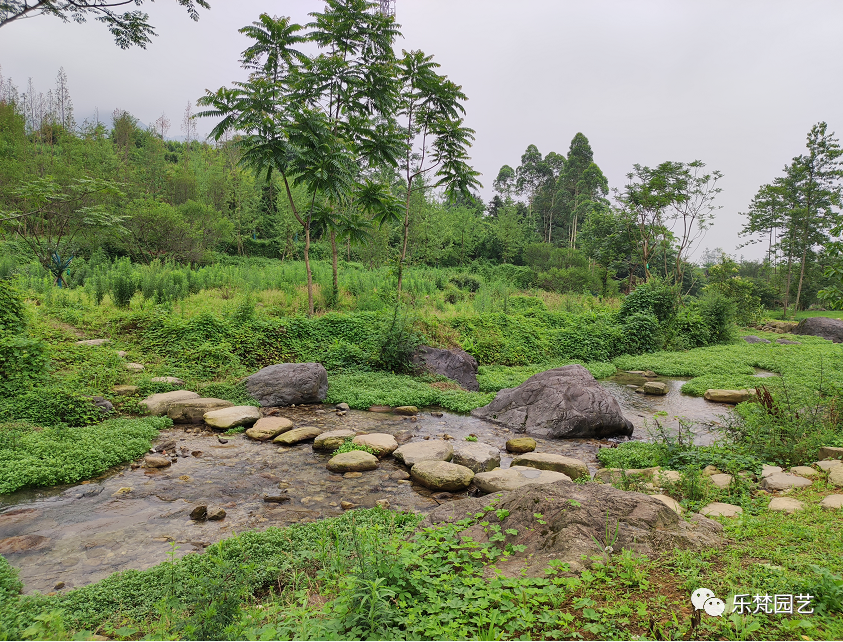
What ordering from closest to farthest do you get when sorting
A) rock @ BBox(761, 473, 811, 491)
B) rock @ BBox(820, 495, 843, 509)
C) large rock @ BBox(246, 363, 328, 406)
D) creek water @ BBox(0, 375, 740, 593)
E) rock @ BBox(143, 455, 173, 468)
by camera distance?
creek water @ BBox(0, 375, 740, 593), rock @ BBox(820, 495, 843, 509), rock @ BBox(761, 473, 811, 491), rock @ BBox(143, 455, 173, 468), large rock @ BBox(246, 363, 328, 406)

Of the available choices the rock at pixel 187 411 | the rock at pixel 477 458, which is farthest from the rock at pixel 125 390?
the rock at pixel 477 458

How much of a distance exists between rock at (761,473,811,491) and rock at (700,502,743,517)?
2.79ft

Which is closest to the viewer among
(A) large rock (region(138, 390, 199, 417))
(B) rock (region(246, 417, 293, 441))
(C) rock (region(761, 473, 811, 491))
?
(C) rock (region(761, 473, 811, 491))

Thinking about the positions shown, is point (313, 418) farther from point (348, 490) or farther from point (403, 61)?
point (403, 61)

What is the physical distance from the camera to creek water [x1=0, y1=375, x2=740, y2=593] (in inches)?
121

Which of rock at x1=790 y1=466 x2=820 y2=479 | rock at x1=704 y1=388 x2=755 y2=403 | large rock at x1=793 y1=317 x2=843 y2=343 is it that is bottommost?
rock at x1=704 y1=388 x2=755 y2=403

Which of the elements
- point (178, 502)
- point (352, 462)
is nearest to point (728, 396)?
point (352, 462)

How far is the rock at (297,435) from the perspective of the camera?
18.3ft

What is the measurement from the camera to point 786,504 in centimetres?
343

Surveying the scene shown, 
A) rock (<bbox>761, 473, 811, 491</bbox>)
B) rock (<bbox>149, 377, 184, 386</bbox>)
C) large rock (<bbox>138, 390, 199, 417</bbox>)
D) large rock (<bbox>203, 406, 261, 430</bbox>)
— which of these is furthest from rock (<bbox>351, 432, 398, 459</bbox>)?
rock (<bbox>761, 473, 811, 491</bbox>)

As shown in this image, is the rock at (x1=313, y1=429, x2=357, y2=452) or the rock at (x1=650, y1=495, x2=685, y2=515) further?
the rock at (x1=313, y1=429, x2=357, y2=452)

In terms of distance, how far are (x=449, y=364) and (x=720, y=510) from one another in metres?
6.48

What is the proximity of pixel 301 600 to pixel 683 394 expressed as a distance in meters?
9.56

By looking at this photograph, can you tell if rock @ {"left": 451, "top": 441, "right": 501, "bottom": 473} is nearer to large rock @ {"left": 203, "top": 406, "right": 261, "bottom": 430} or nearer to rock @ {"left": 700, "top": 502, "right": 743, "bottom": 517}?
rock @ {"left": 700, "top": 502, "right": 743, "bottom": 517}
